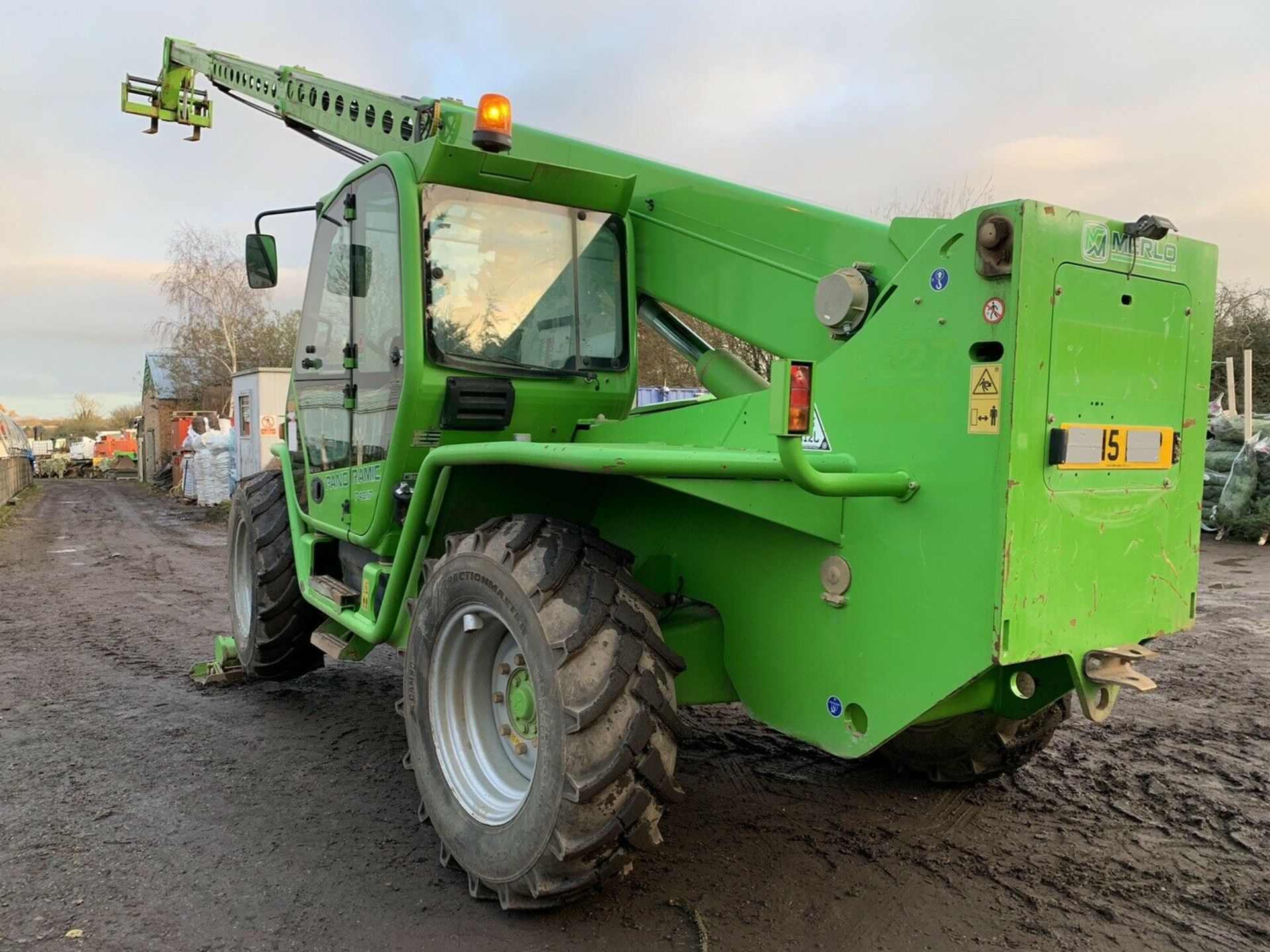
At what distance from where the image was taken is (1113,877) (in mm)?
2988

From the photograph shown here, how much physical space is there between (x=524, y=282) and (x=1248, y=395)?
35.4 ft

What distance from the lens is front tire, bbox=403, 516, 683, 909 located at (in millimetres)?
2473

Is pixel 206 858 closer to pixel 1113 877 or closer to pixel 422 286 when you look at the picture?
pixel 422 286

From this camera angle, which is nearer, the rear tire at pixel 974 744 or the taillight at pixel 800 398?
the taillight at pixel 800 398

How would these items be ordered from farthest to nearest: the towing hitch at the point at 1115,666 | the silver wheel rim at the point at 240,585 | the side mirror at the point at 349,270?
the silver wheel rim at the point at 240,585 → the side mirror at the point at 349,270 → the towing hitch at the point at 1115,666

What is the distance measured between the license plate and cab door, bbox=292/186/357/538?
301 centimetres

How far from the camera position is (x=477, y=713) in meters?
3.11

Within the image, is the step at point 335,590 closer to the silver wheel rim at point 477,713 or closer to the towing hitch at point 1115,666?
the silver wheel rim at point 477,713

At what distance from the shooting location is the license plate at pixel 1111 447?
86.4 inches

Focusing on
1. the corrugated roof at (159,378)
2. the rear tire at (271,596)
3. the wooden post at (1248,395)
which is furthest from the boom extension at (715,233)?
the corrugated roof at (159,378)

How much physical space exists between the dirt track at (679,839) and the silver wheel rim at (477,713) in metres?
0.34

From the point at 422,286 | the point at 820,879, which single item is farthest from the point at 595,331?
the point at 820,879

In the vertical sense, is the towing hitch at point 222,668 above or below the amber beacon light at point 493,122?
below

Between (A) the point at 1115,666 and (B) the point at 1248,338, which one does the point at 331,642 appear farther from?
(B) the point at 1248,338
